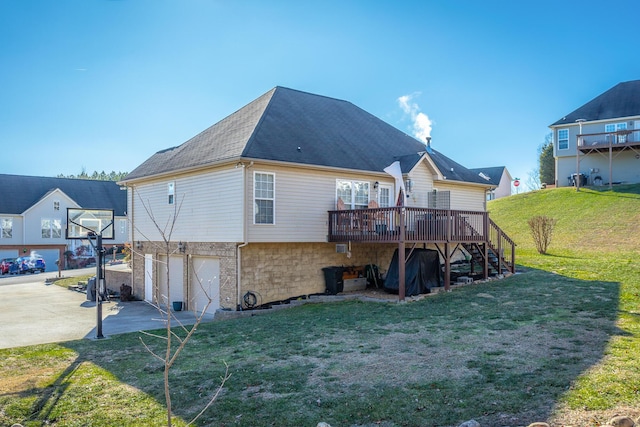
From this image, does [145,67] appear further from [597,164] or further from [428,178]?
[597,164]

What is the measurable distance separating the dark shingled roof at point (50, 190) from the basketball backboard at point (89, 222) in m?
26.9

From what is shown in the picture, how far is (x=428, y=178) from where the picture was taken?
19.6 m

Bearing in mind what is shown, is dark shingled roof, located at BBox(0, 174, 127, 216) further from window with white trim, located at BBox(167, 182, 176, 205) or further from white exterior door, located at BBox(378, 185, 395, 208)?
white exterior door, located at BBox(378, 185, 395, 208)

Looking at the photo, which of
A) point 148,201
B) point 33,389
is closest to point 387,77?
point 148,201

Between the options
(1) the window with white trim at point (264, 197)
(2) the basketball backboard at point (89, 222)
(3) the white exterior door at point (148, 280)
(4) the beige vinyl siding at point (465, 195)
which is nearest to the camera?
(2) the basketball backboard at point (89, 222)

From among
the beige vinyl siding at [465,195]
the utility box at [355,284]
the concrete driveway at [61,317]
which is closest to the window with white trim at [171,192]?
the concrete driveway at [61,317]

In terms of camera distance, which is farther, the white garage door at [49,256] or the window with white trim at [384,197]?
the white garage door at [49,256]

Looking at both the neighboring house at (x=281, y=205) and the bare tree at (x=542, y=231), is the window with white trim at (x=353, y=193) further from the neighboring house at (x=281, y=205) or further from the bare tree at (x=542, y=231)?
the bare tree at (x=542, y=231)

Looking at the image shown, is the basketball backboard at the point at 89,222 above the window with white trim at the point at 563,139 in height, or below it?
below

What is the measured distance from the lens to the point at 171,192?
18500mm

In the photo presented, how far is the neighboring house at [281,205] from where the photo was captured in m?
15.4

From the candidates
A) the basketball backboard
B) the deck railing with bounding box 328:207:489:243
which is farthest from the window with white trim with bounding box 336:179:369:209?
the basketball backboard

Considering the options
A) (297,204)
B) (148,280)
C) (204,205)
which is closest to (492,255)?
(297,204)

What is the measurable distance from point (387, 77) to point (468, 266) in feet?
31.8
